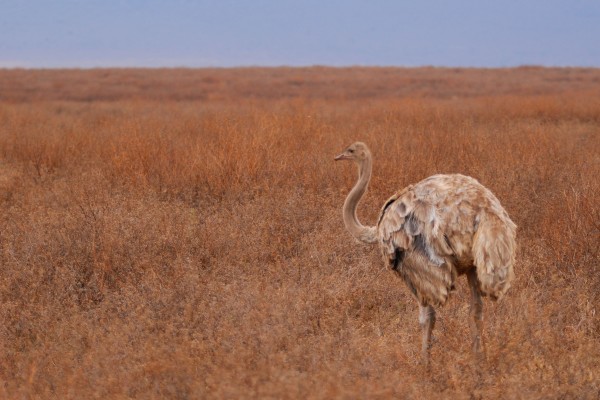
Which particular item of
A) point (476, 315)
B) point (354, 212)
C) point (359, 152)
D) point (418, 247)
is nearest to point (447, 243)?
point (418, 247)

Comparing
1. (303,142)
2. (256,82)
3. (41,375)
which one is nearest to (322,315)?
(41,375)

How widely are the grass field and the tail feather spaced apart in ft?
1.46

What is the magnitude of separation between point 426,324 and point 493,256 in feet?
2.13

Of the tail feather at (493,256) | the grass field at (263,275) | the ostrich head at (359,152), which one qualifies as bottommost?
the grass field at (263,275)

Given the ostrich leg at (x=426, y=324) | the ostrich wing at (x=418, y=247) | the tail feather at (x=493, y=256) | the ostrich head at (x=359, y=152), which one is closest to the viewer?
the tail feather at (x=493, y=256)

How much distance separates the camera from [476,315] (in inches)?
150

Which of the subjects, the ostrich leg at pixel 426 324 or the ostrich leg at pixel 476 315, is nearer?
the ostrich leg at pixel 476 315

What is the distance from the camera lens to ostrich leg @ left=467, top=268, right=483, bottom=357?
372 centimetres

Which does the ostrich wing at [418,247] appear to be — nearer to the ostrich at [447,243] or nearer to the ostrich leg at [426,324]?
the ostrich at [447,243]

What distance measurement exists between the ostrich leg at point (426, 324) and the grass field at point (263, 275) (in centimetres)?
7

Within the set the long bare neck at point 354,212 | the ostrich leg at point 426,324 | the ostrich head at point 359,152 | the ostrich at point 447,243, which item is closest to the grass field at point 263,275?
the ostrich leg at point 426,324

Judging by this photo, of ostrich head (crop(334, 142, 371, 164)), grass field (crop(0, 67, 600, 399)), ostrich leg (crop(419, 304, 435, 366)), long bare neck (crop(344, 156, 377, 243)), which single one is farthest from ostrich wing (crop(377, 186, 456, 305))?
ostrich head (crop(334, 142, 371, 164))

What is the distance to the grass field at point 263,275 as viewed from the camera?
138 inches

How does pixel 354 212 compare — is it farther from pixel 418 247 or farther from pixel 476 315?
pixel 476 315
